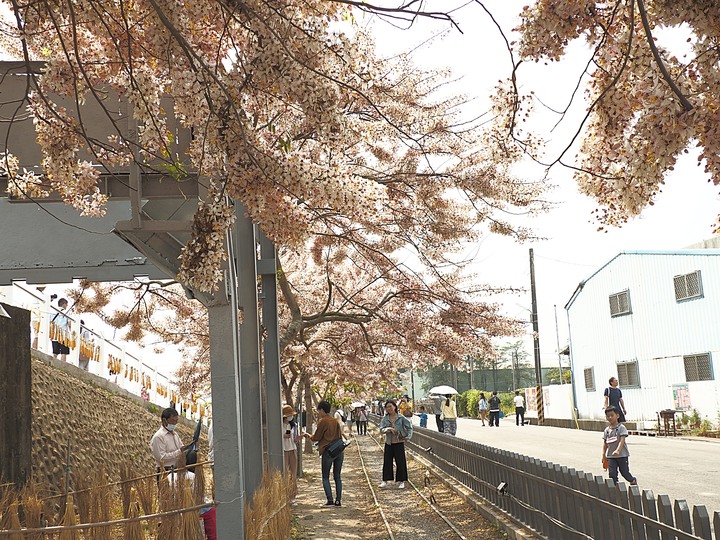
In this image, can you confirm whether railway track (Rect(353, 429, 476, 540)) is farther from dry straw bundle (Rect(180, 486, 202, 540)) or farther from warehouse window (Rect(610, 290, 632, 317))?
warehouse window (Rect(610, 290, 632, 317))

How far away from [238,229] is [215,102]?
683 centimetres

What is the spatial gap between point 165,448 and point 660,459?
11.6 meters

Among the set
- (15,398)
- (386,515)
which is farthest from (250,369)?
(386,515)

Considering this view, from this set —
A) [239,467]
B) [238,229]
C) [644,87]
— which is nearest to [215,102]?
[644,87]

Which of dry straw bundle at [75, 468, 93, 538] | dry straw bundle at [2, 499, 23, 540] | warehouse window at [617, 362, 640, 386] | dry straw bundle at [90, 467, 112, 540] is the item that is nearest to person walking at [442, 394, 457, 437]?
warehouse window at [617, 362, 640, 386]

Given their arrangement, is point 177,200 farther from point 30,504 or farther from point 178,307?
point 178,307

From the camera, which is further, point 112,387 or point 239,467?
point 112,387

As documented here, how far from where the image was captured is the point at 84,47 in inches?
207

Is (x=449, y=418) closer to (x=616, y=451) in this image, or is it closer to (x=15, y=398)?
(x=616, y=451)

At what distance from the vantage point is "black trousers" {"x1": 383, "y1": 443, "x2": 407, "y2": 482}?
17.0 m

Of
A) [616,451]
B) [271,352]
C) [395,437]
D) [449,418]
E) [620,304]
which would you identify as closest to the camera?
[616,451]

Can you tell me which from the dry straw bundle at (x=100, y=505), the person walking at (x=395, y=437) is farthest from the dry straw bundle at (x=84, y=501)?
the person walking at (x=395, y=437)

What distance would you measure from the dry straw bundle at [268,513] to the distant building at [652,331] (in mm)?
19523

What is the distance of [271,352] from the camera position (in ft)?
44.5
